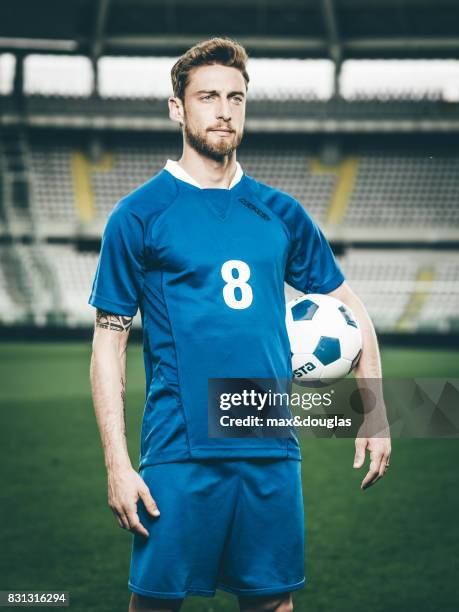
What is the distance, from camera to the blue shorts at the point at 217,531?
69.9 inches

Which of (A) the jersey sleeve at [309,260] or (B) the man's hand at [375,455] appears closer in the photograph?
(B) the man's hand at [375,455]

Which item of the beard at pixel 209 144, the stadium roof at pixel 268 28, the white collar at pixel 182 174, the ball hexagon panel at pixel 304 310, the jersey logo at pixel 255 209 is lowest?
the ball hexagon panel at pixel 304 310

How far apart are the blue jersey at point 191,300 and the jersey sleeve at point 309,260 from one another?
0.50 feet

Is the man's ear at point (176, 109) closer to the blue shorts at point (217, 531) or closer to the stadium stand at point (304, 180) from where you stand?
the blue shorts at point (217, 531)

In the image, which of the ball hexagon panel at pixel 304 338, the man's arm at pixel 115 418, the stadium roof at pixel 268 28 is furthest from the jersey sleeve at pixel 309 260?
the stadium roof at pixel 268 28

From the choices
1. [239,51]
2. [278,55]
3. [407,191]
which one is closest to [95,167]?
[278,55]

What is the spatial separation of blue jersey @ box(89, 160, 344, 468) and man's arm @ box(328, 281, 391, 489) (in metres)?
0.19

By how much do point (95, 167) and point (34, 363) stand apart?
426 inches

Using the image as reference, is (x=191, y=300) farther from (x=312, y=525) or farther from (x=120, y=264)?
(x=312, y=525)

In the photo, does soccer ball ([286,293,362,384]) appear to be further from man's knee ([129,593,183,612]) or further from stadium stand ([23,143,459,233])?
stadium stand ([23,143,459,233])

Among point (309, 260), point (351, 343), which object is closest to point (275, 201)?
point (309, 260)

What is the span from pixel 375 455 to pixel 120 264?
0.77 metres

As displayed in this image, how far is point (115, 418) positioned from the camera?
1809mm

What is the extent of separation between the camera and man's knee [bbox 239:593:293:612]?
6.08 ft
